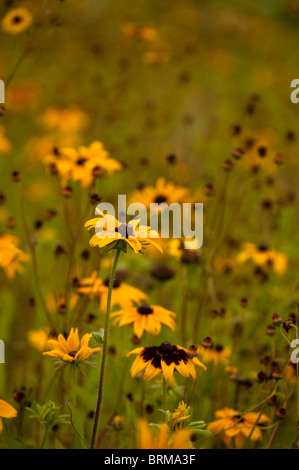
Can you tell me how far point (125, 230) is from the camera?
766mm

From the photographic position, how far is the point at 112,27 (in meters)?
3.95

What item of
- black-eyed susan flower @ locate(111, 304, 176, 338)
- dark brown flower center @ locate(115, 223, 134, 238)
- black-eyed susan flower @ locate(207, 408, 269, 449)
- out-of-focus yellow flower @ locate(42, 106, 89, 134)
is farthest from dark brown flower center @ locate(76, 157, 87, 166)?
out-of-focus yellow flower @ locate(42, 106, 89, 134)

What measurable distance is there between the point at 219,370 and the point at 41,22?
1124 mm

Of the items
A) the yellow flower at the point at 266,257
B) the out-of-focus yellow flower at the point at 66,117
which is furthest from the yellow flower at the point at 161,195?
the out-of-focus yellow flower at the point at 66,117

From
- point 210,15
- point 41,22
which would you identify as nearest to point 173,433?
point 41,22

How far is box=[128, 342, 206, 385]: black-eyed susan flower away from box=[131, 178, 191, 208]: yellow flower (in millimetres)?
661

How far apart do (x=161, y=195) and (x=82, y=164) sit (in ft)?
1.01

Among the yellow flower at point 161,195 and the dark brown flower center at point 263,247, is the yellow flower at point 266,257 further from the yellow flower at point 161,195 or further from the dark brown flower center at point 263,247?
the yellow flower at point 161,195

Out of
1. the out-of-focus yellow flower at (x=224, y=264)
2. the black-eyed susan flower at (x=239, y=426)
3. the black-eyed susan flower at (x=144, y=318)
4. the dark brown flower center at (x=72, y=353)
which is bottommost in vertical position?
the black-eyed susan flower at (x=239, y=426)

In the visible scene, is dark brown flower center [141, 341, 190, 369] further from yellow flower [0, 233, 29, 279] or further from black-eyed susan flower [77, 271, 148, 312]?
yellow flower [0, 233, 29, 279]

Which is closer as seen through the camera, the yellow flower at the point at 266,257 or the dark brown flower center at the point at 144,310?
the dark brown flower center at the point at 144,310

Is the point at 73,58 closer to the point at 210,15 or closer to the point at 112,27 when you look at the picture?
the point at 112,27

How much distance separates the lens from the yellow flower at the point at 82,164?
4.16 ft

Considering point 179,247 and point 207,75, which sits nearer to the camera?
point 179,247
